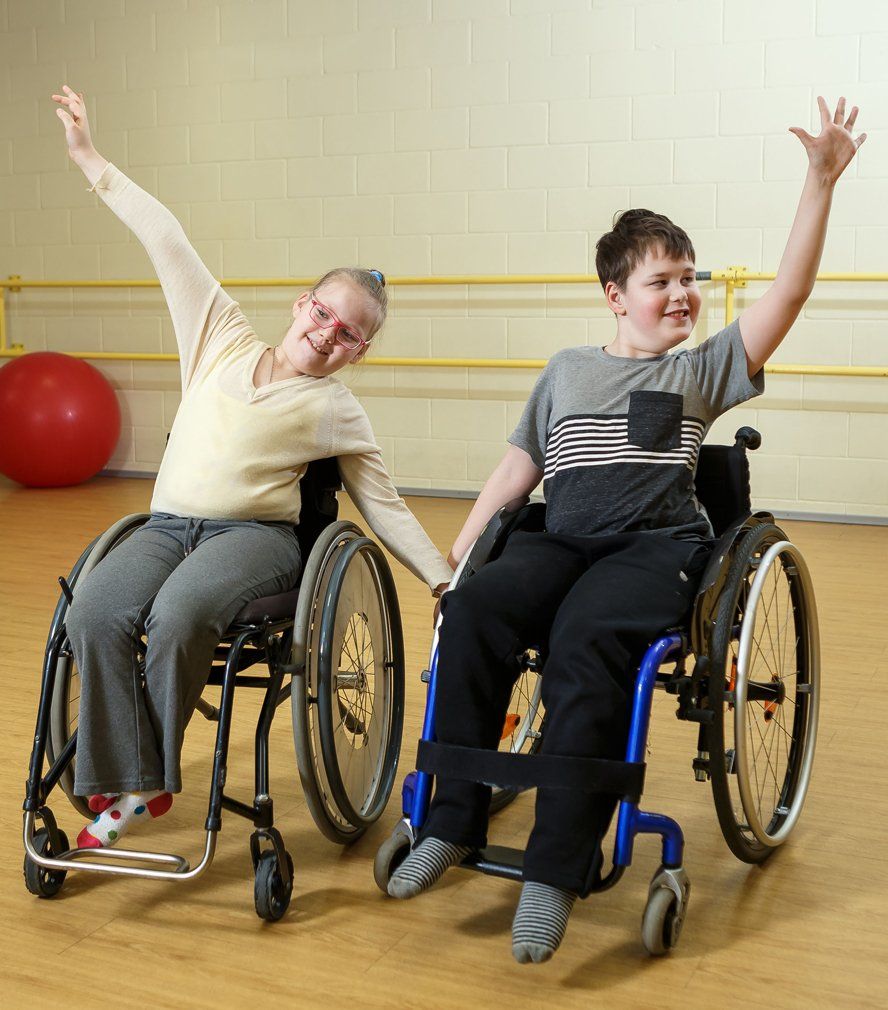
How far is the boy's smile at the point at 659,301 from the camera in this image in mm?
1702

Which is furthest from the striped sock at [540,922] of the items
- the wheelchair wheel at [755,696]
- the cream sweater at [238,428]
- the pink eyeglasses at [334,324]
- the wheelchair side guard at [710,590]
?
the pink eyeglasses at [334,324]

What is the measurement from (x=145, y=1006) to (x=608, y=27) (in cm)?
419

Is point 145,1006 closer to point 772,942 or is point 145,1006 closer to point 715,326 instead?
point 772,942

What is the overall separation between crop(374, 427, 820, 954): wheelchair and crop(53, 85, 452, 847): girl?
26 centimetres

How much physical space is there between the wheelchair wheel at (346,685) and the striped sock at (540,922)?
34 cm

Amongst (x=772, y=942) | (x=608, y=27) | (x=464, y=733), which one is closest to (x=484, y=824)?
(x=464, y=733)

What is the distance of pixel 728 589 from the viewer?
1.44 metres

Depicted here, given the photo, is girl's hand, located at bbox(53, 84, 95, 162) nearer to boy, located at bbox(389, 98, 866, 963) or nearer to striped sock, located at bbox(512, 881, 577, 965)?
boy, located at bbox(389, 98, 866, 963)

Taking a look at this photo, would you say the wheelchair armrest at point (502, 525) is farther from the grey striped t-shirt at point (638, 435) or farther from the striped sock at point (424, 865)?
the striped sock at point (424, 865)

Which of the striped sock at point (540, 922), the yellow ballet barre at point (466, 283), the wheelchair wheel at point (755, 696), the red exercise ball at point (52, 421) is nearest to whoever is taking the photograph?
the striped sock at point (540, 922)

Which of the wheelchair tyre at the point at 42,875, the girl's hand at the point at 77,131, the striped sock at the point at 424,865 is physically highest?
the girl's hand at the point at 77,131

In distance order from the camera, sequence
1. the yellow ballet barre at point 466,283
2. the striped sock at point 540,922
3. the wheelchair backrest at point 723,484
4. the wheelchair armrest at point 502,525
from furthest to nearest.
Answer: the yellow ballet barre at point 466,283 → the wheelchair backrest at point 723,484 → the wheelchair armrest at point 502,525 → the striped sock at point 540,922

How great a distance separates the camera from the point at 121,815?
152 cm

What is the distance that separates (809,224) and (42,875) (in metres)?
1.27
